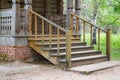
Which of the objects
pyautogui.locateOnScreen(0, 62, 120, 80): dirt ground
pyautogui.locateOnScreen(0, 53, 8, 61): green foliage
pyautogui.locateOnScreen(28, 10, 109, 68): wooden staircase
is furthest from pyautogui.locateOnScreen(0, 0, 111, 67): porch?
pyautogui.locateOnScreen(0, 62, 120, 80): dirt ground

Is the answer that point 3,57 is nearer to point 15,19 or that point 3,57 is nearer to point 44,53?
point 15,19

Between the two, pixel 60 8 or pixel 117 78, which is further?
pixel 60 8

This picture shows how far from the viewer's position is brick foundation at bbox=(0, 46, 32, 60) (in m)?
11.4

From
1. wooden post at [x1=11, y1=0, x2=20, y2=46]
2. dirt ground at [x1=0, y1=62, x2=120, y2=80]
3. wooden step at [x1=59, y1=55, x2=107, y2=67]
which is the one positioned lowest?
dirt ground at [x1=0, y1=62, x2=120, y2=80]

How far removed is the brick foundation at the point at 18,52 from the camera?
11.4m

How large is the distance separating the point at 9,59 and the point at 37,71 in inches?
91.4

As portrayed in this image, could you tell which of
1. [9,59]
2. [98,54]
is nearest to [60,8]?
[98,54]

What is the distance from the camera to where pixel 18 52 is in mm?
11438

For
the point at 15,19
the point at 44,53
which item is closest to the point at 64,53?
the point at 44,53

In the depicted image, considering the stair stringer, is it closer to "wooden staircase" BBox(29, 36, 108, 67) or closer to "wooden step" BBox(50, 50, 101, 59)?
"wooden staircase" BBox(29, 36, 108, 67)

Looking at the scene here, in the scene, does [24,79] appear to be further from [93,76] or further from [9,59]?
[9,59]

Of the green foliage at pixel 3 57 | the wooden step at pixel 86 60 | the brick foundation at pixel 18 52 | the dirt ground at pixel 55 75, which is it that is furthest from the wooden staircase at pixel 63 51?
the green foliage at pixel 3 57

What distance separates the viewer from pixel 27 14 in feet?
37.7

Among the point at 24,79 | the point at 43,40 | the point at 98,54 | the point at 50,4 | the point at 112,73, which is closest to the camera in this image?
the point at 24,79
